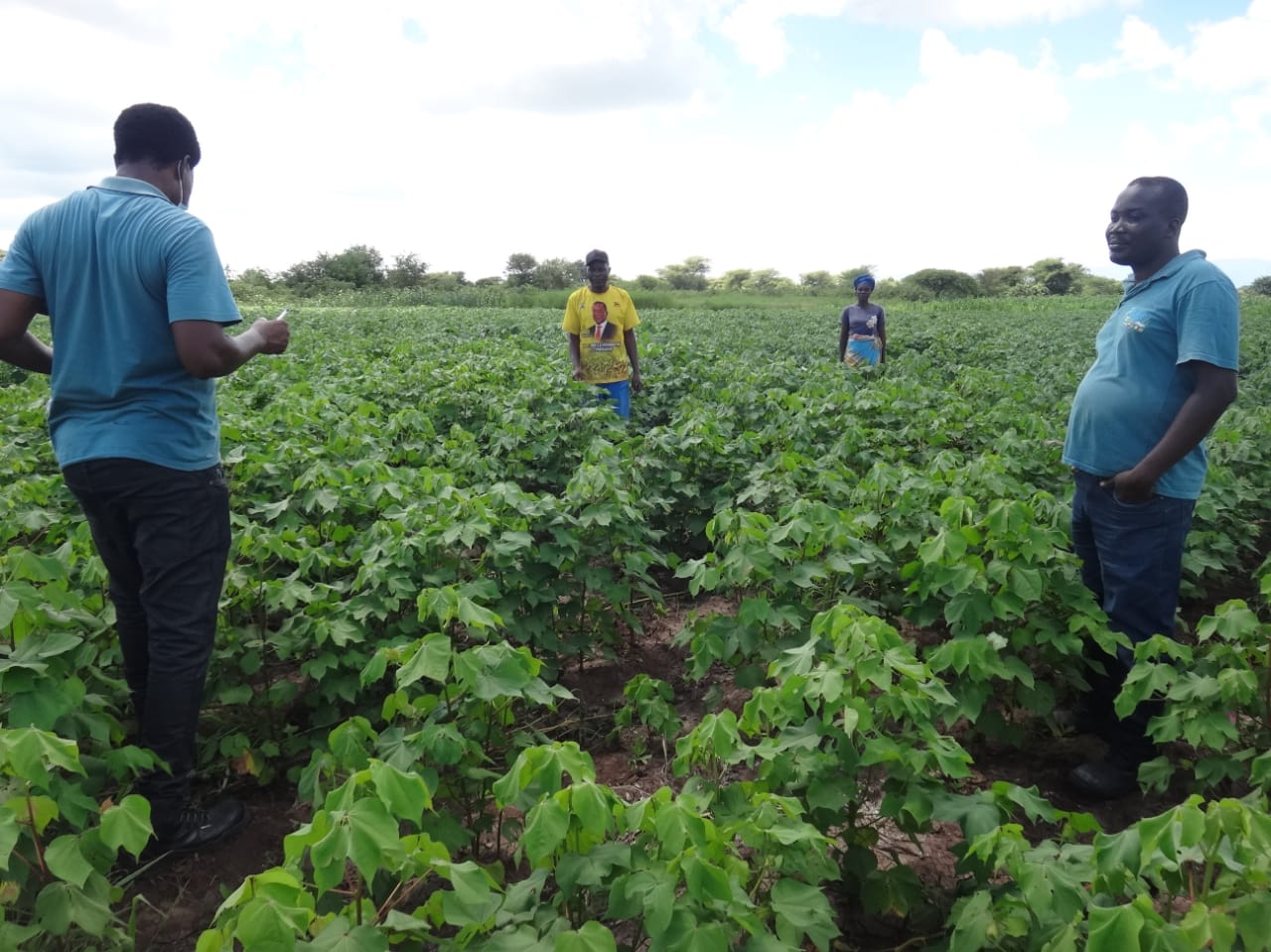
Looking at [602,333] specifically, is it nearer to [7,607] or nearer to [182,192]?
[182,192]

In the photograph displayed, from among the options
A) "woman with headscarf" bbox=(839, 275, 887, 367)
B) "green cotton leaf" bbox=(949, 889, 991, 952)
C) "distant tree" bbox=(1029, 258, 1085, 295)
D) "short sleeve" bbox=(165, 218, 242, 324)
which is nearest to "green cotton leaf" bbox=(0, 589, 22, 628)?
"short sleeve" bbox=(165, 218, 242, 324)

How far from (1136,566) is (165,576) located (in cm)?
333

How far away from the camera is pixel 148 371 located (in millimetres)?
2508

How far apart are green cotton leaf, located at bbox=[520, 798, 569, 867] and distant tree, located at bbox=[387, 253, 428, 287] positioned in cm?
6246

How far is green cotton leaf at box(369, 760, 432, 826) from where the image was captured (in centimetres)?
153

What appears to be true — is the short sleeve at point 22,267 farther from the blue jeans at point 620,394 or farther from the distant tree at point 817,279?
the distant tree at point 817,279

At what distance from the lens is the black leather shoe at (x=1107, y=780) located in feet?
10.0

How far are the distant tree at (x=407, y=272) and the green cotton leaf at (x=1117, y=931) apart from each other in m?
63.0

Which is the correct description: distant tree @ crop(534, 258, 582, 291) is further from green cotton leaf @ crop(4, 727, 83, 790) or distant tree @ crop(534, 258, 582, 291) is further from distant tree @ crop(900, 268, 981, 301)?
green cotton leaf @ crop(4, 727, 83, 790)

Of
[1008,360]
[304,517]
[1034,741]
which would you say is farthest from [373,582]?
[1008,360]

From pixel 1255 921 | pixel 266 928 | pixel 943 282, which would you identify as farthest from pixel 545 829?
pixel 943 282

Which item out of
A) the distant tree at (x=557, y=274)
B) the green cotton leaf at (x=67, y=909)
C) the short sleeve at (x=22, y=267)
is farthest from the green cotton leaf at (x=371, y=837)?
the distant tree at (x=557, y=274)

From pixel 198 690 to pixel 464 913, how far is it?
1.64 m

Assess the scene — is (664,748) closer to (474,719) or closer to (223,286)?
(474,719)
